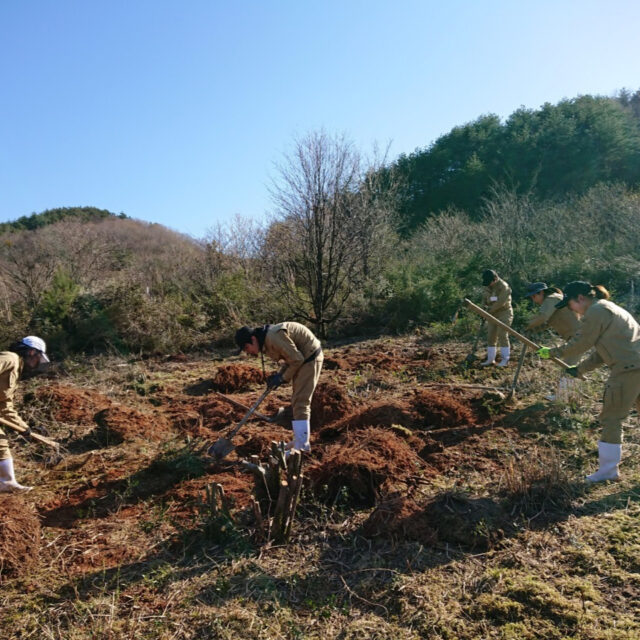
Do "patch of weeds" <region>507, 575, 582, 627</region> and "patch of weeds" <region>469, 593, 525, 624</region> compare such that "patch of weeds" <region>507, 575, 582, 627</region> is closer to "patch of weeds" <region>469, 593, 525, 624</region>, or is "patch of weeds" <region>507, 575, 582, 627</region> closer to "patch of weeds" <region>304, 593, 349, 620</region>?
"patch of weeds" <region>469, 593, 525, 624</region>

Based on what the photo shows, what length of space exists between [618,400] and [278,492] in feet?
10.7

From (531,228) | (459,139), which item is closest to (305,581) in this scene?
(531,228)

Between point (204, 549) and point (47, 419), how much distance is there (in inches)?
160

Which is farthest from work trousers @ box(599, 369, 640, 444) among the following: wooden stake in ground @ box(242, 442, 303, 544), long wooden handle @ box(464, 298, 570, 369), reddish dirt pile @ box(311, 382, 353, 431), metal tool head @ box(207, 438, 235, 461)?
metal tool head @ box(207, 438, 235, 461)

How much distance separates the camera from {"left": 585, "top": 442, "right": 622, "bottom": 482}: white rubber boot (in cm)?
472

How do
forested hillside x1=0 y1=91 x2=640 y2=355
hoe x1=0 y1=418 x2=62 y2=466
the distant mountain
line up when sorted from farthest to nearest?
the distant mountain → forested hillside x1=0 y1=91 x2=640 y2=355 → hoe x1=0 y1=418 x2=62 y2=466

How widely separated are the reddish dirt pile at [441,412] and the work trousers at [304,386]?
1.70m

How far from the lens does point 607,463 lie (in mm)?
4742

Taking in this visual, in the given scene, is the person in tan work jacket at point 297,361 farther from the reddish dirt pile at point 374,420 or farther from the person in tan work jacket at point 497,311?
the person in tan work jacket at point 497,311

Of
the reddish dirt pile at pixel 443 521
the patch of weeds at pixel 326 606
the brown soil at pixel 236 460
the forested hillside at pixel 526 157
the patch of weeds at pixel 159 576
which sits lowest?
the patch of weeds at pixel 326 606

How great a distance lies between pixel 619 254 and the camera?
46.2 ft

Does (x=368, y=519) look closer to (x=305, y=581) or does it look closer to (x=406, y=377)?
(x=305, y=581)

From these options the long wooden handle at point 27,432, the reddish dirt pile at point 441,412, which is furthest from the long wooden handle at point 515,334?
the long wooden handle at point 27,432

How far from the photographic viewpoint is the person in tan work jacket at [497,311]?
906cm
